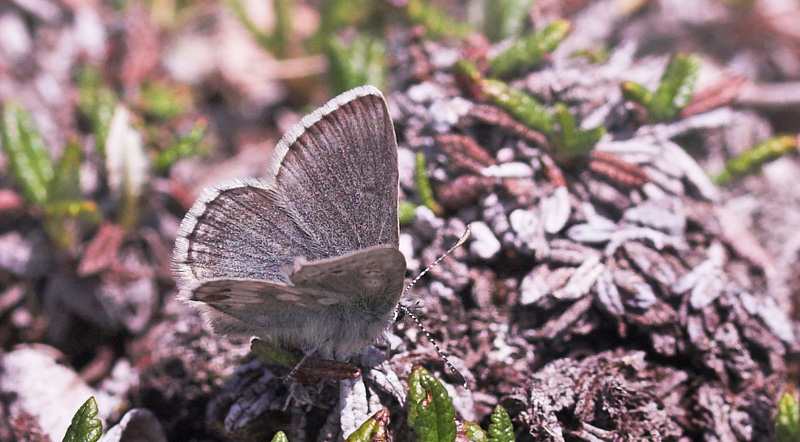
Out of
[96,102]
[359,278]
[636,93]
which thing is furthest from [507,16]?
[96,102]

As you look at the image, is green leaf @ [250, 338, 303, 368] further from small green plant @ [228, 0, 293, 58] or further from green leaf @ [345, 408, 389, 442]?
small green plant @ [228, 0, 293, 58]

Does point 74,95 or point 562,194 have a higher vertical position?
point 74,95

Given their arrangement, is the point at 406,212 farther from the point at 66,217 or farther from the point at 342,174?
the point at 66,217

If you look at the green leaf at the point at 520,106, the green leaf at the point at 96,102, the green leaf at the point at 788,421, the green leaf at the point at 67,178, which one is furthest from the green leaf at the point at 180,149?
the green leaf at the point at 788,421

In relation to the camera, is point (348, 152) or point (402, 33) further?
point (402, 33)

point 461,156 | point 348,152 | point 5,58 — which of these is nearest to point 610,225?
point 461,156

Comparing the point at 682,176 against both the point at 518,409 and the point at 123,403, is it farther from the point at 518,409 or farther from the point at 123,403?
the point at 123,403

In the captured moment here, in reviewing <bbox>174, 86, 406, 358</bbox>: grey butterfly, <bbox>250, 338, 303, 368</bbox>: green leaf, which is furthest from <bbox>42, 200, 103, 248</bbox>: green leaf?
<bbox>250, 338, 303, 368</bbox>: green leaf
